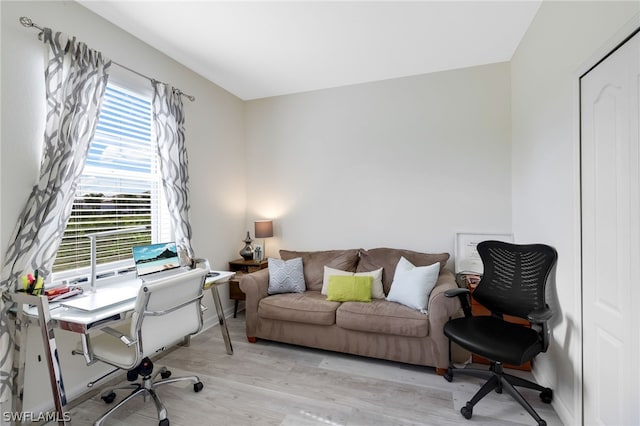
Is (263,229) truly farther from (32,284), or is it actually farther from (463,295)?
(463,295)

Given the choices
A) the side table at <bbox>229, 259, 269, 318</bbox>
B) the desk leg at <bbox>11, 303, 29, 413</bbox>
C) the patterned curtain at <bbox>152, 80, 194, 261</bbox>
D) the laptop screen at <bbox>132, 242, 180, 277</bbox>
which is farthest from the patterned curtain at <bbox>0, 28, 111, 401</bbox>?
the side table at <bbox>229, 259, 269, 318</bbox>

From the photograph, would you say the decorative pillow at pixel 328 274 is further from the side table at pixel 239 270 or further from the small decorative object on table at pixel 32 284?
the small decorative object on table at pixel 32 284

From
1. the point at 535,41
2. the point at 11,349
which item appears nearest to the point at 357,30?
the point at 535,41

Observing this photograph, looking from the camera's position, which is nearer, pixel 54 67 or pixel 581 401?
pixel 581 401

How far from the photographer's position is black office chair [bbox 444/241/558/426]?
177 centimetres

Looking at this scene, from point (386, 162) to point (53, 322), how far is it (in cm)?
313

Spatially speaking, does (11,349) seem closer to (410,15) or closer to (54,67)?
(54,67)

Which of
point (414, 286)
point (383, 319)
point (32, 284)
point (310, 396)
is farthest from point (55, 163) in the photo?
point (414, 286)

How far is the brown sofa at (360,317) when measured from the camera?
7.64 feet

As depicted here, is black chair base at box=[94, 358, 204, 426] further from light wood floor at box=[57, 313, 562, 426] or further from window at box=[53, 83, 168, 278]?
window at box=[53, 83, 168, 278]

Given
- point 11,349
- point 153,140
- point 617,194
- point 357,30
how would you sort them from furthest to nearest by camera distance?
point 153,140, point 357,30, point 11,349, point 617,194

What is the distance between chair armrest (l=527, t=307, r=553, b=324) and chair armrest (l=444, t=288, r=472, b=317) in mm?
461

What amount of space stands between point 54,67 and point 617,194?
3.36 meters

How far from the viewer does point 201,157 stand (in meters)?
3.24
